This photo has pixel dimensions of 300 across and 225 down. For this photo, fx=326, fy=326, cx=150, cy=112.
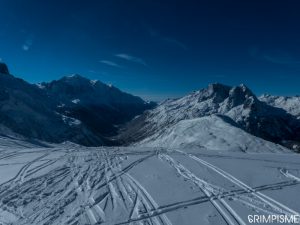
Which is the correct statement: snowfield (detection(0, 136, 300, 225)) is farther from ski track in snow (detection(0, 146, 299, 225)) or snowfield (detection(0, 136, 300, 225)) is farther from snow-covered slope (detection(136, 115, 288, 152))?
snow-covered slope (detection(136, 115, 288, 152))

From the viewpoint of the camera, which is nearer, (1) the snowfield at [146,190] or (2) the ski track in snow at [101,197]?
(2) the ski track in snow at [101,197]

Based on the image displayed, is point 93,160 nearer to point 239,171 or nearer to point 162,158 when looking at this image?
point 162,158

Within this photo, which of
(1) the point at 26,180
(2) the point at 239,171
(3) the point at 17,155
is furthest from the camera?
(3) the point at 17,155

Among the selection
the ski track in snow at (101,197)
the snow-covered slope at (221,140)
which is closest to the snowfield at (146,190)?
the ski track in snow at (101,197)

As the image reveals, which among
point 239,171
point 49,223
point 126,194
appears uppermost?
point 239,171

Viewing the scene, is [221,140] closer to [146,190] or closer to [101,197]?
[146,190]

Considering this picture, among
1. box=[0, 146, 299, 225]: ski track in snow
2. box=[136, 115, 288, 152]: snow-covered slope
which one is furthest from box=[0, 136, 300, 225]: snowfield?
box=[136, 115, 288, 152]: snow-covered slope

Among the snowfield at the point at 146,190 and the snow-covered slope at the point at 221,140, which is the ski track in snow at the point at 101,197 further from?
the snow-covered slope at the point at 221,140

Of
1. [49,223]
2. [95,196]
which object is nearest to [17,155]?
[95,196]
